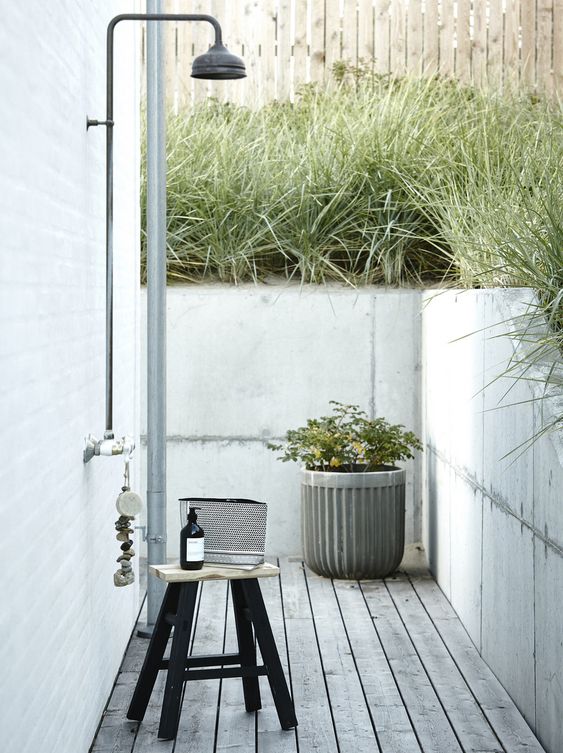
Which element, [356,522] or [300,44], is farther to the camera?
[300,44]

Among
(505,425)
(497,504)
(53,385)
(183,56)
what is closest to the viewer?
(53,385)

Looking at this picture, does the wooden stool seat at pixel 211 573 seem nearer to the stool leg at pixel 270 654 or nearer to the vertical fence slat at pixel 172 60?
the stool leg at pixel 270 654

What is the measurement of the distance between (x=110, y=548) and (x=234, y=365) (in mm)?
2253

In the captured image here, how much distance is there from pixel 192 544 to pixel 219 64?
5.20 feet

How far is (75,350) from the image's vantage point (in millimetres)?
2900

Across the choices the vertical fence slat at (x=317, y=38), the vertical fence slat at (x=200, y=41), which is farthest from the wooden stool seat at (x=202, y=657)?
the vertical fence slat at (x=317, y=38)

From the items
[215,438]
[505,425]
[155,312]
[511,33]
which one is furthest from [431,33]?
[505,425]

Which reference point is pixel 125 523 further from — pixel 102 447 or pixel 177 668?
pixel 177 668

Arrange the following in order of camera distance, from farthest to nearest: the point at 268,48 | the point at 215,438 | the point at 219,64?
the point at 268,48, the point at 215,438, the point at 219,64

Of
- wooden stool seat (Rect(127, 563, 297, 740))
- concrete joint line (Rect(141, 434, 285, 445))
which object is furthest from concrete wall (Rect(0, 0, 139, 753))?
concrete joint line (Rect(141, 434, 285, 445))

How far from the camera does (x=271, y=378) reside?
19.1ft

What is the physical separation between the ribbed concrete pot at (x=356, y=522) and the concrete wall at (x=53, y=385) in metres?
1.60

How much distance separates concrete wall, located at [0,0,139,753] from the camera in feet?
6.96

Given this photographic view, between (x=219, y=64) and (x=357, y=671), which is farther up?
(x=219, y=64)
